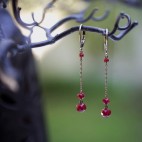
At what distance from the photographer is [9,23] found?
0.74 metres

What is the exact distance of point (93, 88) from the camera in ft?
7.93

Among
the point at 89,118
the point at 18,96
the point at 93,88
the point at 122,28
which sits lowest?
the point at 89,118

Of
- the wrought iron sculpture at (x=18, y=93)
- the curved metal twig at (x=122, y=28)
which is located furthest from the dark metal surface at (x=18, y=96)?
the curved metal twig at (x=122, y=28)

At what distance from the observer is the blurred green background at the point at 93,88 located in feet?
6.94

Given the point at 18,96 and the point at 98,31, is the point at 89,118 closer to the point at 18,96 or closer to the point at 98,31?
the point at 18,96

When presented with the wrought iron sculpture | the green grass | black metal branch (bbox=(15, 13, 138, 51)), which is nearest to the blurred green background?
the green grass

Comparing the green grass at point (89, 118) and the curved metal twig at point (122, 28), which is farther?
the green grass at point (89, 118)

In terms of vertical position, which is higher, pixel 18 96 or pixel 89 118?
pixel 18 96

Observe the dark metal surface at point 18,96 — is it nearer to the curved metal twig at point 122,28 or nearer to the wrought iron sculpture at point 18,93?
the wrought iron sculpture at point 18,93

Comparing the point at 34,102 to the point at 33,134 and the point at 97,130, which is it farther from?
the point at 97,130

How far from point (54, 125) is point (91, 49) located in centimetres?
54

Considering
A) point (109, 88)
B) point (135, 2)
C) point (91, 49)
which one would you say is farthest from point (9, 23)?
point (109, 88)

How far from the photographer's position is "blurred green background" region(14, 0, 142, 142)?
6.94 ft

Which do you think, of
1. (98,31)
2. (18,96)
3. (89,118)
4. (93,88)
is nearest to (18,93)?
(18,96)
